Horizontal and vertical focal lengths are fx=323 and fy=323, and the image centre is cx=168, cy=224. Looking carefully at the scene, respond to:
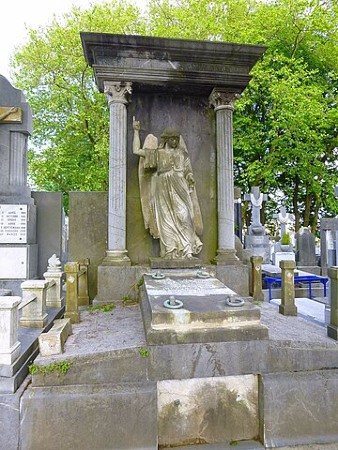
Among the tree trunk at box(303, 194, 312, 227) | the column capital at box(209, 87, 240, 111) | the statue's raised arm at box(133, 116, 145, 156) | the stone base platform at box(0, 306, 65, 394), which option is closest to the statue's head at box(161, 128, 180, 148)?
the statue's raised arm at box(133, 116, 145, 156)

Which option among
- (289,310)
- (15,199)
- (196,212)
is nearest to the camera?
(289,310)

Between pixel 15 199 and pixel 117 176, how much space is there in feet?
8.09

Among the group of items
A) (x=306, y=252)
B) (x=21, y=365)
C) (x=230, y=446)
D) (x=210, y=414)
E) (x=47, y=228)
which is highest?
(x=47, y=228)

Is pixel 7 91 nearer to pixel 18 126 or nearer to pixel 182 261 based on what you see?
pixel 18 126

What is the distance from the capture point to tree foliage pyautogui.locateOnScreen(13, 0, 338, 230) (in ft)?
48.9

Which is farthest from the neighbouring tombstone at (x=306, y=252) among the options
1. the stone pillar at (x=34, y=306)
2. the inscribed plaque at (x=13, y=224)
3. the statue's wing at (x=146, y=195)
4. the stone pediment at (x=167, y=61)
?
the stone pillar at (x=34, y=306)

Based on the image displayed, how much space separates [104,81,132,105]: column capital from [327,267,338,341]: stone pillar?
14.8ft

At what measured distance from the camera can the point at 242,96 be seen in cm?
1596

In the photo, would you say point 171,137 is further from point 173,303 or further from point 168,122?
point 173,303

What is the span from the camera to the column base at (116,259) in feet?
18.7

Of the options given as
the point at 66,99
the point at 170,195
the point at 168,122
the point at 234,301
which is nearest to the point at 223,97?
the point at 168,122

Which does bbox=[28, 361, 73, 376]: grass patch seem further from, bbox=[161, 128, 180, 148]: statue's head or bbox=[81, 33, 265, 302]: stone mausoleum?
bbox=[161, 128, 180, 148]: statue's head

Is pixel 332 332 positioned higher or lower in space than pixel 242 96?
lower

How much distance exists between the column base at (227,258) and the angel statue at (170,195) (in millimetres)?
442
